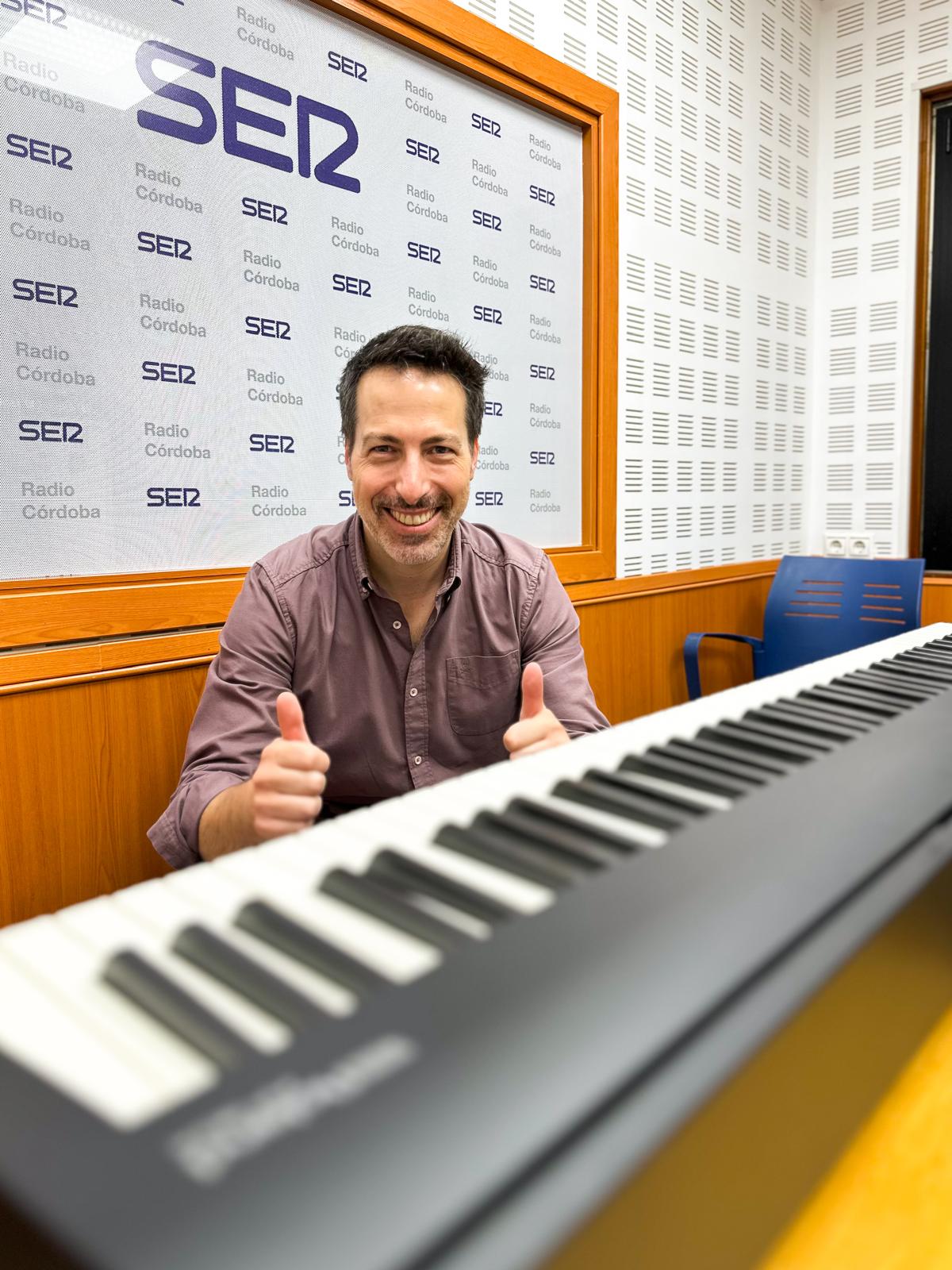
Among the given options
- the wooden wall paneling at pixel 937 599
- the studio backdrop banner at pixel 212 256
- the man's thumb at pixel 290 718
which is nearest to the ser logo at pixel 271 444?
the studio backdrop banner at pixel 212 256

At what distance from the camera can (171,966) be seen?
15.1 inches

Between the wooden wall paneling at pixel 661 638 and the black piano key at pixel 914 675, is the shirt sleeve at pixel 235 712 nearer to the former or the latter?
the black piano key at pixel 914 675

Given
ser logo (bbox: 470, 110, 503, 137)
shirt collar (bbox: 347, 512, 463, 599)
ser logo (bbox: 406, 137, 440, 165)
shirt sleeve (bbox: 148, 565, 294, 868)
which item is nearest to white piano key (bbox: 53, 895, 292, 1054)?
shirt sleeve (bbox: 148, 565, 294, 868)

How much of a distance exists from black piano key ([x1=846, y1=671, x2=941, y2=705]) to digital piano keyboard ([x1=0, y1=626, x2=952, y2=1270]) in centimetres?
26

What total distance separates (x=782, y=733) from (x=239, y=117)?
1.70 metres

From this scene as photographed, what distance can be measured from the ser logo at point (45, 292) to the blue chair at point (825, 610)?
7.05 feet

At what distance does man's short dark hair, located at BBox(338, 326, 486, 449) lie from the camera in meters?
1.63

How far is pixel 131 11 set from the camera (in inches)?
63.3

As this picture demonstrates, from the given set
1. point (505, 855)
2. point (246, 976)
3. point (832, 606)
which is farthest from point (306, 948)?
point (832, 606)

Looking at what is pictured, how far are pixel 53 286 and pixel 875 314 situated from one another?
337cm

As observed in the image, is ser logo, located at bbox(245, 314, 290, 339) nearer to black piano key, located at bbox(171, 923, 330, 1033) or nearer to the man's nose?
the man's nose

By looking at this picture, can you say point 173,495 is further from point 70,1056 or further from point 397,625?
point 70,1056

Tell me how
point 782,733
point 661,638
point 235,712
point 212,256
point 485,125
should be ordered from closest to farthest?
point 782,733, point 235,712, point 212,256, point 485,125, point 661,638

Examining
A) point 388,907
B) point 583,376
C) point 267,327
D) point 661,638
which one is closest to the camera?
point 388,907
